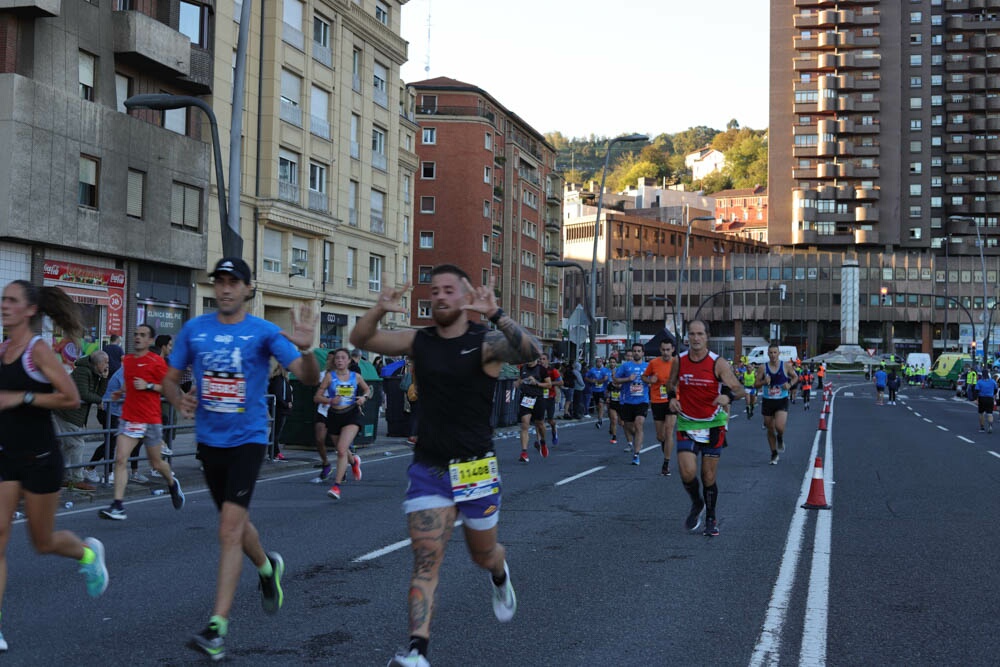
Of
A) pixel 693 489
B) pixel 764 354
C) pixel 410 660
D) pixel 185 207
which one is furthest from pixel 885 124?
pixel 410 660

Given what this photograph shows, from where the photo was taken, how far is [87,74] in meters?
26.8

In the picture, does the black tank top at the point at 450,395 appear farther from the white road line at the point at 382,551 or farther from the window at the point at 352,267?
the window at the point at 352,267

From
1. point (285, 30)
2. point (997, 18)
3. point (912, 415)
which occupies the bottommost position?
point (912, 415)

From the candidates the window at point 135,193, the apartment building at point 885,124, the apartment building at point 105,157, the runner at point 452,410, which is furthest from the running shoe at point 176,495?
the apartment building at point 885,124

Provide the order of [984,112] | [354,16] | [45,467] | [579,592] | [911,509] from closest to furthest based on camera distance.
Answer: [45,467] → [579,592] → [911,509] → [354,16] → [984,112]

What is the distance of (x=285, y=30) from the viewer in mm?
36156

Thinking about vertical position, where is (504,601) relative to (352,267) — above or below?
below

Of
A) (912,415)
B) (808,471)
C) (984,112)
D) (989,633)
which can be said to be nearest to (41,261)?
(808,471)

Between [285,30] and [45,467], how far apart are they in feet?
107

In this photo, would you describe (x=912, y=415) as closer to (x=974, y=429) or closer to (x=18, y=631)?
(x=974, y=429)

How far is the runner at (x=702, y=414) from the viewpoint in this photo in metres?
9.71

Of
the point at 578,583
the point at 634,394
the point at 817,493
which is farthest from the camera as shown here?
the point at 634,394

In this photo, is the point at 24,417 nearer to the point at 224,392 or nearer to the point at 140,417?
the point at 224,392

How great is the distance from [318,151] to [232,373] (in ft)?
111
